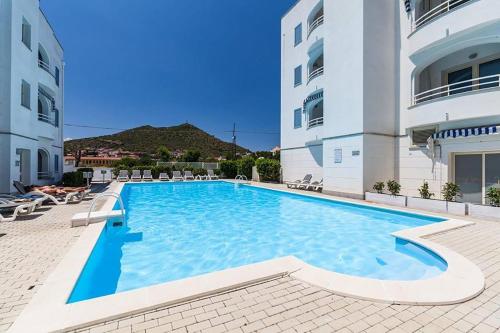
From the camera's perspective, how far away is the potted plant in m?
11.7

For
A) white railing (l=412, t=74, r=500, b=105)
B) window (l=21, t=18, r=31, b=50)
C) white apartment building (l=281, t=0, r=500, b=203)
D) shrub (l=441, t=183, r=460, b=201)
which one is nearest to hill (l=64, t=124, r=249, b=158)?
window (l=21, t=18, r=31, b=50)

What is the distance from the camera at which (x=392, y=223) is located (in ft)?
31.2

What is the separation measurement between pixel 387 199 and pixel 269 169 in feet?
41.8

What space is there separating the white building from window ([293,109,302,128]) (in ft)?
62.3

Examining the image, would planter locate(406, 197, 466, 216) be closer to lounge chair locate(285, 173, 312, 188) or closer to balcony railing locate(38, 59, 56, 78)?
lounge chair locate(285, 173, 312, 188)

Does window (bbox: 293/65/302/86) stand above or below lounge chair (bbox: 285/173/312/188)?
above

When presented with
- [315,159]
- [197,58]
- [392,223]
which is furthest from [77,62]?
[392,223]

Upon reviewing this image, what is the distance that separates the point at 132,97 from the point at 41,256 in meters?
48.0

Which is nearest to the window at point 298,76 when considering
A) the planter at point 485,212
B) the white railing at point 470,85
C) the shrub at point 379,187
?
the white railing at point 470,85

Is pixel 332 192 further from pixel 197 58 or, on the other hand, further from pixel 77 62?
pixel 77 62

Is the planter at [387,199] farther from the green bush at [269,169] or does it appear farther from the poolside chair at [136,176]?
the poolside chair at [136,176]

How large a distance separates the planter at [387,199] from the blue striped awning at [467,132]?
11.0ft

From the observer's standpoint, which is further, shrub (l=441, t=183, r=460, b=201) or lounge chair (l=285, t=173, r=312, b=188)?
lounge chair (l=285, t=173, r=312, b=188)

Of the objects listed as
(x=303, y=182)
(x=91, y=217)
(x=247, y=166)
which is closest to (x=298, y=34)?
(x=303, y=182)
